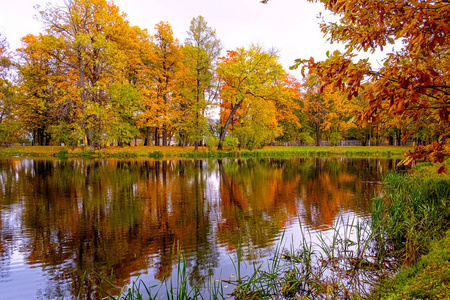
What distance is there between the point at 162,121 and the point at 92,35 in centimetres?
1064

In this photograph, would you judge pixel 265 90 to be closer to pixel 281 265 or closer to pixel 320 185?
pixel 320 185

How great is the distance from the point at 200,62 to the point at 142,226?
88.3 ft

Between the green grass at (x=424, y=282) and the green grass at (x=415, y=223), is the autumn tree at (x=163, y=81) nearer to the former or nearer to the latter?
the green grass at (x=415, y=223)

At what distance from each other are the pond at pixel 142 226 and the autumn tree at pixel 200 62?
64.1 feet

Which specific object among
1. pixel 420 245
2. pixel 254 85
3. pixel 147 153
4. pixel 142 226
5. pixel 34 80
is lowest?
pixel 142 226

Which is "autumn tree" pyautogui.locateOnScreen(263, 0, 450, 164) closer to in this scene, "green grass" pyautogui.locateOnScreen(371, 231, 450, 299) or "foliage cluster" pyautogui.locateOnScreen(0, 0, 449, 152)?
"green grass" pyautogui.locateOnScreen(371, 231, 450, 299)

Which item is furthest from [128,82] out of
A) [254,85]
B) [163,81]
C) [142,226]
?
[142,226]

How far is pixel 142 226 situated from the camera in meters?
6.80

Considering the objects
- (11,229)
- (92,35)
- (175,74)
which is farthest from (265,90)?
(11,229)

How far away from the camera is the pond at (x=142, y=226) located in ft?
14.3

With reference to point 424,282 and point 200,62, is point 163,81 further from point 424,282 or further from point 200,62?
point 424,282

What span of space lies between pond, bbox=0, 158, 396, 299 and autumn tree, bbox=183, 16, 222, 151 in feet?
64.1

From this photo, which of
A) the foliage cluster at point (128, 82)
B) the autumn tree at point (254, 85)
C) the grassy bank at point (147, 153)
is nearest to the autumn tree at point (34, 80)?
the foliage cluster at point (128, 82)

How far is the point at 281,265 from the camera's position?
179 inches
